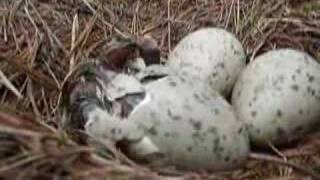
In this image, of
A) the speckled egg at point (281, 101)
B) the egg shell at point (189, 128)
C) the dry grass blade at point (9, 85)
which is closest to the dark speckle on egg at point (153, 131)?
the egg shell at point (189, 128)

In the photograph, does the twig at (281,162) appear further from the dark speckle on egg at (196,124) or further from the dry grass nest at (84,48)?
the dark speckle on egg at (196,124)

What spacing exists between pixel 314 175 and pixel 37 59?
0.76 metres

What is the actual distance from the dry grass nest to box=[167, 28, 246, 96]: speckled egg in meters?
0.14

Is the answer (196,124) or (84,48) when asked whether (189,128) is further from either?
(84,48)

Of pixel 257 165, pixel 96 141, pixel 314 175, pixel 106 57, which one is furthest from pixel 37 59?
pixel 314 175

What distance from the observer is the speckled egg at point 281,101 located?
83.5 inches

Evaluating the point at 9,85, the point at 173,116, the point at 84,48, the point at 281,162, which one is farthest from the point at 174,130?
the point at 84,48

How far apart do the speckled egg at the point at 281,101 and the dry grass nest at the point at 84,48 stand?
0.16ft

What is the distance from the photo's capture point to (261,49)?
8.02ft

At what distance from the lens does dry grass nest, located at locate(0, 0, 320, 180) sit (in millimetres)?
1818

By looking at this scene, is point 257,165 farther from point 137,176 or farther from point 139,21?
point 139,21

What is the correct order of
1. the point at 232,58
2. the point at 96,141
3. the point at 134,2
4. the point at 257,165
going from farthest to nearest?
the point at 134,2 → the point at 232,58 → the point at 257,165 → the point at 96,141

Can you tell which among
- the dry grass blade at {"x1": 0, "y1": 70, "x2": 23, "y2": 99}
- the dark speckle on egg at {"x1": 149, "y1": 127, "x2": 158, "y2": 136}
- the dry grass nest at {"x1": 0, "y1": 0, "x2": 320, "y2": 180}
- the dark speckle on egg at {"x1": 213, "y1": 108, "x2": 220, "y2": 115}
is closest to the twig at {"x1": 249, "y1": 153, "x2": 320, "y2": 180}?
the dry grass nest at {"x1": 0, "y1": 0, "x2": 320, "y2": 180}

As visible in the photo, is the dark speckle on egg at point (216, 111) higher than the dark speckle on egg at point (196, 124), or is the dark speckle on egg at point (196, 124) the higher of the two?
the dark speckle on egg at point (216, 111)
